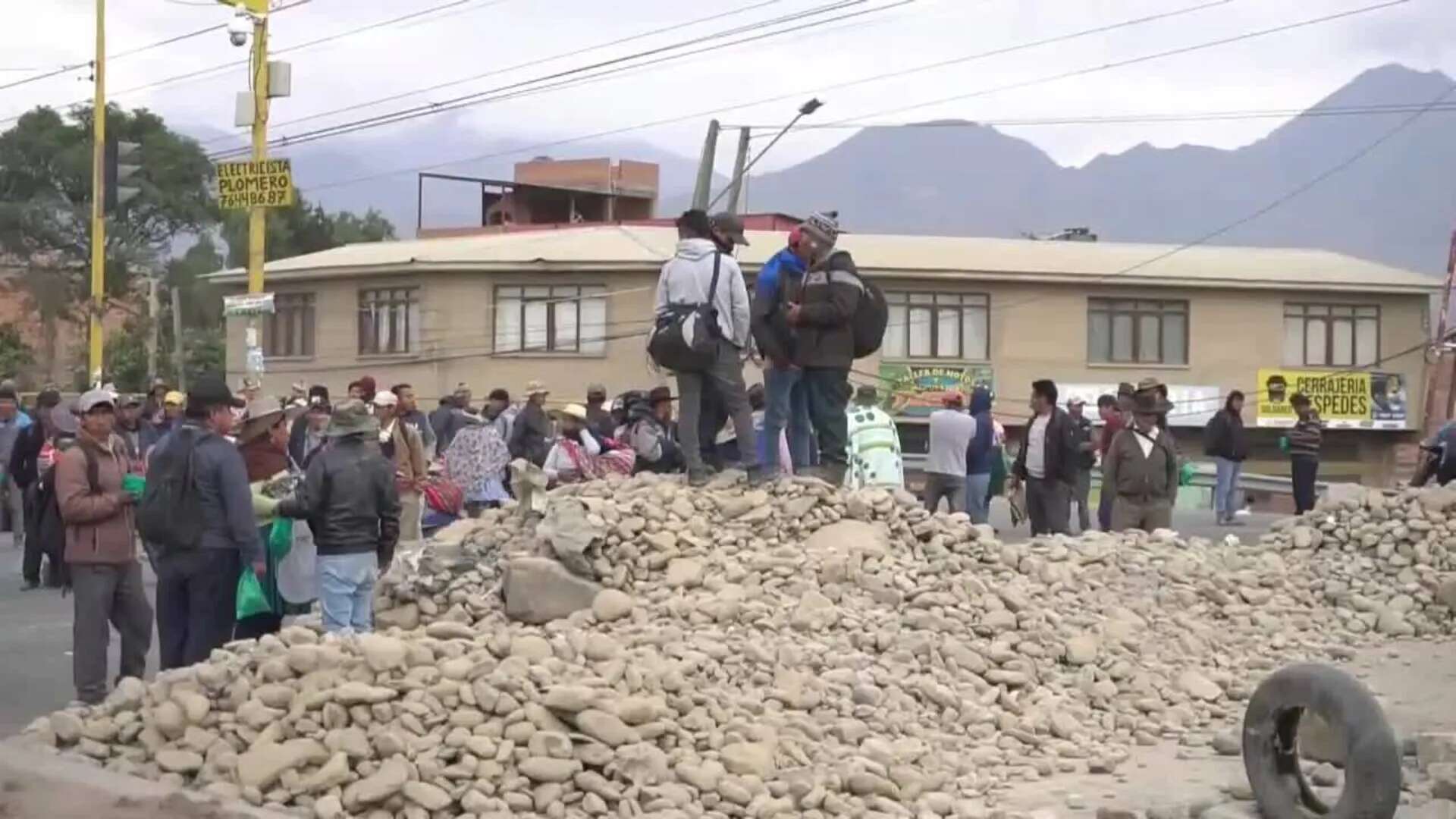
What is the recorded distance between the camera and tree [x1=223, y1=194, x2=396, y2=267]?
64.4 m

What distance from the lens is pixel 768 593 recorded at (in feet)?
32.7

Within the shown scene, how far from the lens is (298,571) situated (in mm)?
10359

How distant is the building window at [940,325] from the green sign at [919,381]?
239 mm

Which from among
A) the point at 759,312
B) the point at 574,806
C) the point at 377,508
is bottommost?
the point at 574,806

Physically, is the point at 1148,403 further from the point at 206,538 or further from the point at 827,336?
the point at 206,538

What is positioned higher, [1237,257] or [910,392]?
[1237,257]

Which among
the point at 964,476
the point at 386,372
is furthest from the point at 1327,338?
the point at 964,476

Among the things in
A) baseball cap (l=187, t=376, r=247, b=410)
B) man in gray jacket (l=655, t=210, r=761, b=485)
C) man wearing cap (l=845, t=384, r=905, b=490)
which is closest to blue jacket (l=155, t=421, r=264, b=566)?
baseball cap (l=187, t=376, r=247, b=410)

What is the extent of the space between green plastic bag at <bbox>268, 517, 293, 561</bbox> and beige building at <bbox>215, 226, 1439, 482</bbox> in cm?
2717

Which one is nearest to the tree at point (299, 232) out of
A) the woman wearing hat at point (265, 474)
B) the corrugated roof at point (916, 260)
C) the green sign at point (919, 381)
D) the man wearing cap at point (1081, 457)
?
the corrugated roof at point (916, 260)

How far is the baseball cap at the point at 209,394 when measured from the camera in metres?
9.56

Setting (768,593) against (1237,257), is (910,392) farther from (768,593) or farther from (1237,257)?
(768,593)

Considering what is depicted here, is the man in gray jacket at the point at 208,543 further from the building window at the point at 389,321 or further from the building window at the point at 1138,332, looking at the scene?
the building window at the point at 1138,332

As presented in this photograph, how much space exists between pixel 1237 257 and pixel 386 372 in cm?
1950
